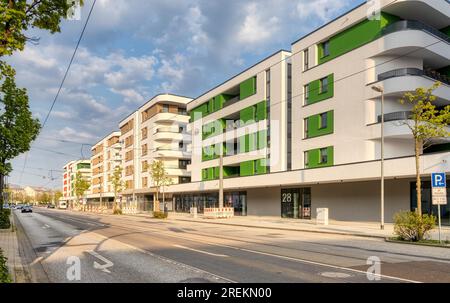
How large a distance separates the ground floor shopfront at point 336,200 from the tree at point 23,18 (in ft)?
83.3

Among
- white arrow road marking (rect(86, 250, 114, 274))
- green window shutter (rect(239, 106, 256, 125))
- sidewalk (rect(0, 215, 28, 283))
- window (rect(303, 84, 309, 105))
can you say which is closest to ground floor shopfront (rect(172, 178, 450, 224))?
green window shutter (rect(239, 106, 256, 125))

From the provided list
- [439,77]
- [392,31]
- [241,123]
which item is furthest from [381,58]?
[241,123]

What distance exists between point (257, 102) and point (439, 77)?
18.2 m

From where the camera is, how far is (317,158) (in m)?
36.0

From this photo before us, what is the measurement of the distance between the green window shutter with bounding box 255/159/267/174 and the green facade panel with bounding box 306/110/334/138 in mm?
6983

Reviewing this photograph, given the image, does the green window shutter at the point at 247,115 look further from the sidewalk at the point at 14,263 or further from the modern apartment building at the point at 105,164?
the modern apartment building at the point at 105,164

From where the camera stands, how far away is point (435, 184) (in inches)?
704

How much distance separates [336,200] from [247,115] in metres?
16.8

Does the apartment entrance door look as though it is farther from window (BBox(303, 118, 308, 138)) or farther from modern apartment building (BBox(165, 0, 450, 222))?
window (BBox(303, 118, 308, 138))

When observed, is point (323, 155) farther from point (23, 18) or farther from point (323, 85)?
point (23, 18)

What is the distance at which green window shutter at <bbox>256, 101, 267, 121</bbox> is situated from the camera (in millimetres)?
43656

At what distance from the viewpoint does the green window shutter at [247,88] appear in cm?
4641

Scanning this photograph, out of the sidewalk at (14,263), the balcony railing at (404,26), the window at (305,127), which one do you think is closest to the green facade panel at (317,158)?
the window at (305,127)
